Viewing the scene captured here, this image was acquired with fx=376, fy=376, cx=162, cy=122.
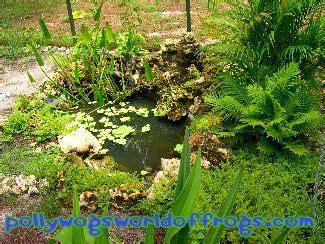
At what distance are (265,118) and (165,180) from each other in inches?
60.2

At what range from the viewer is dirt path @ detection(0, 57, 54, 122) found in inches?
257

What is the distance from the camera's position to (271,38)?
500 centimetres

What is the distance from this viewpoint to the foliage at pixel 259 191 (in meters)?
3.66

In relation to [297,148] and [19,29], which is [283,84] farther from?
[19,29]

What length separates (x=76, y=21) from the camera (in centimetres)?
1063

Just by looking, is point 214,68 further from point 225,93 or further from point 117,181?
point 117,181

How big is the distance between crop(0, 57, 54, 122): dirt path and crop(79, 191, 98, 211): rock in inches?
101

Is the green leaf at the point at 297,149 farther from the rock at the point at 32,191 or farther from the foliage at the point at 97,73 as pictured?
the foliage at the point at 97,73

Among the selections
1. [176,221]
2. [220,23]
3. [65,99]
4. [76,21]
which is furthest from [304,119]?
[76,21]

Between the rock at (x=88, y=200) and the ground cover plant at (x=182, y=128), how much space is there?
1 cm

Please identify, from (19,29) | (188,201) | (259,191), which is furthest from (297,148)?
(19,29)

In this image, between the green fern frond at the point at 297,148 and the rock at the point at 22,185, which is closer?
the green fern frond at the point at 297,148

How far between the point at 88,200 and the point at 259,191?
1842 millimetres

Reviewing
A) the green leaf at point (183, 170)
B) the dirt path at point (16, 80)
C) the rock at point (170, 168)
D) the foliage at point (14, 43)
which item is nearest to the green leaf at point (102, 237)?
the green leaf at point (183, 170)
